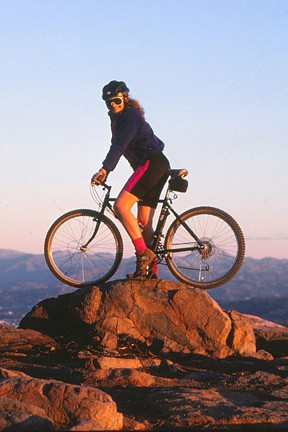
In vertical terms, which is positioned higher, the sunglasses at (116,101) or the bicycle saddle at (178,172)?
the sunglasses at (116,101)

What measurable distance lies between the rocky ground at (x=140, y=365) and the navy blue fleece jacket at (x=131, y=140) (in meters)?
2.19

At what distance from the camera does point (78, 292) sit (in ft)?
37.8

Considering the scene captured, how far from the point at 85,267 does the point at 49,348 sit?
1763 millimetres

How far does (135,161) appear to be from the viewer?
37.5 feet

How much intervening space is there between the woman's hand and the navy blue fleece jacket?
0.09m

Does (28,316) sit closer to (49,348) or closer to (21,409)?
(49,348)

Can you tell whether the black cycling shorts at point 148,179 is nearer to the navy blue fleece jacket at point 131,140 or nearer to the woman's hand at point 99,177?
the navy blue fleece jacket at point 131,140

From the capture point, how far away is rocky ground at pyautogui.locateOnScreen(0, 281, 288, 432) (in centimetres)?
574

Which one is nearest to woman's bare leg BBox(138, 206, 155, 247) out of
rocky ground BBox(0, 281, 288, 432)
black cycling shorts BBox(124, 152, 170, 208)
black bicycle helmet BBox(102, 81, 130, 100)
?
black cycling shorts BBox(124, 152, 170, 208)

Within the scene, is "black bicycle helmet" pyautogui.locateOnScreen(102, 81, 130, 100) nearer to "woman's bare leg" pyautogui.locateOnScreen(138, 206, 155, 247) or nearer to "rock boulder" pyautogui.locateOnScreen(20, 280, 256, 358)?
"woman's bare leg" pyautogui.locateOnScreen(138, 206, 155, 247)

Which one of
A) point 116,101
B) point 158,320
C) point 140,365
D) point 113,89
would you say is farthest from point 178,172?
point 140,365

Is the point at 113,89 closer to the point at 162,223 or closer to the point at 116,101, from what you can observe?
the point at 116,101

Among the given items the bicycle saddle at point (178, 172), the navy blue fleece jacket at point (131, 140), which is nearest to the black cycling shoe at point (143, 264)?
the bicycle saddle at point (178, 172)

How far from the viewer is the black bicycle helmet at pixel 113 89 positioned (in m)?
11.1
